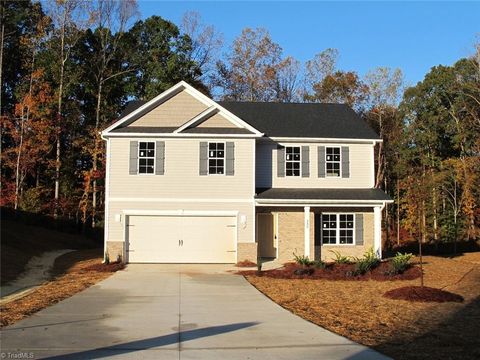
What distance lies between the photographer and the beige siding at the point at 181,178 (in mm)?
22609

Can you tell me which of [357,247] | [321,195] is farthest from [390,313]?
[357,247]

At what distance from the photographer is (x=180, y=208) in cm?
2269

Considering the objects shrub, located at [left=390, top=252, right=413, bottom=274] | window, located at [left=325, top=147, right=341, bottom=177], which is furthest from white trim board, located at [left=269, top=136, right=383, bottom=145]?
shrub, located at [left=390, top=252, right=413, bottom=274]

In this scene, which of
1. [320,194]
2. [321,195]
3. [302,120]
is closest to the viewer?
[321,195]

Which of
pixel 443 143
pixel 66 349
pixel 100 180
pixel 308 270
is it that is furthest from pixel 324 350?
pixel 443 143

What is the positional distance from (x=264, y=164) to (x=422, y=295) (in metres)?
11.4

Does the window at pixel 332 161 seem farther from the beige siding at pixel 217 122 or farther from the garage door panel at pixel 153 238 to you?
the garage door panel at pixel 153 238

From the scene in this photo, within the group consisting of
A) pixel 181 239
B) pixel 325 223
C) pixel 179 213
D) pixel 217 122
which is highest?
pixel 217 122

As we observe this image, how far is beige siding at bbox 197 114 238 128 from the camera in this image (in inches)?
924

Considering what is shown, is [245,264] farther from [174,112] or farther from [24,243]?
[24,243]

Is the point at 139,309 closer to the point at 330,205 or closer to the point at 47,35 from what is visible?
the point at 330,205

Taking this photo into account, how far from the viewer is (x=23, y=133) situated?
38.2 m

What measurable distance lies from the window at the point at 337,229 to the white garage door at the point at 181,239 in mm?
4234

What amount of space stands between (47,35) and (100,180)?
40.1ft
